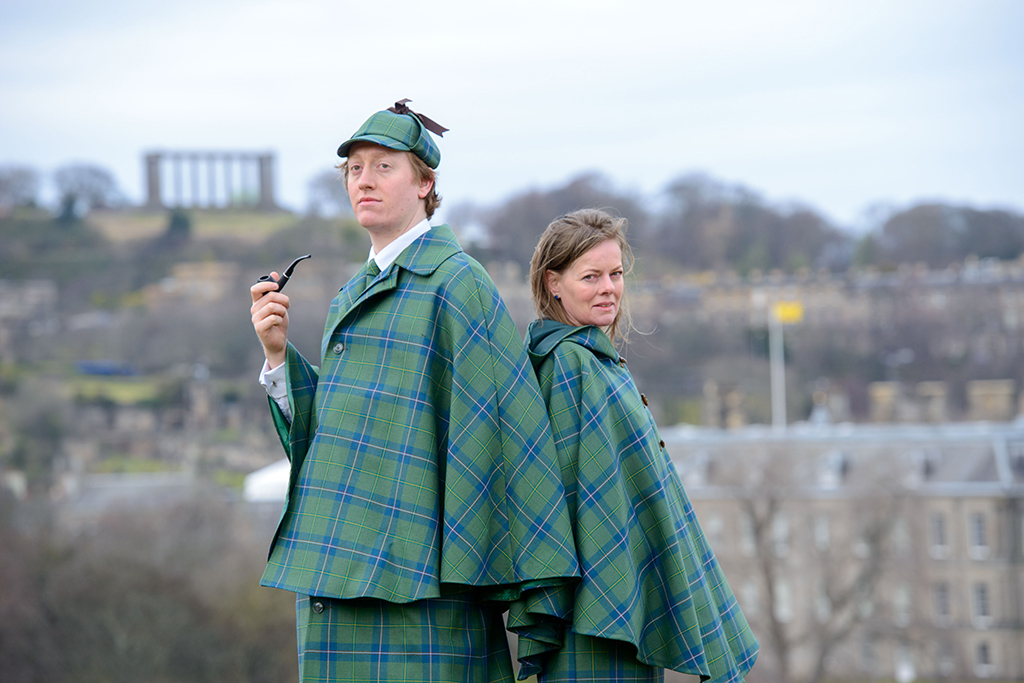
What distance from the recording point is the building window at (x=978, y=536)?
4012 centimetres

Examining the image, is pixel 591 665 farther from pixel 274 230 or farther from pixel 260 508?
pixel 274 230

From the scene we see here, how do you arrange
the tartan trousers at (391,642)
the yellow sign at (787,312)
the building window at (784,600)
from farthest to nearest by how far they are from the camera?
the yellow sign at (787,312)
the building window at (784,600)
the tartan trousers at (391,642)

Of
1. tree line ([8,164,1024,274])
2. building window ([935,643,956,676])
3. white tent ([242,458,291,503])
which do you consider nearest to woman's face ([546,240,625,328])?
building window ([935,643,956,676])

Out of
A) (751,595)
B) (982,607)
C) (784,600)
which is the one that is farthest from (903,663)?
(751,595)

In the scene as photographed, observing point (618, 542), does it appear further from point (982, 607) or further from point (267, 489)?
point (267, 489)

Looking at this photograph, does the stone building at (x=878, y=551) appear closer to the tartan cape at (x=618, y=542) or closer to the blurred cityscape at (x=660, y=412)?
the blurred cityscape at (x=660, y=412)

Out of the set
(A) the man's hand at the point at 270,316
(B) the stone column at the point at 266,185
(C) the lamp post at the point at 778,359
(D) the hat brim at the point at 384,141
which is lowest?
(C) the lamp post at the point at 778,359

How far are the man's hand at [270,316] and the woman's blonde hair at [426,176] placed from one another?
1.17ft

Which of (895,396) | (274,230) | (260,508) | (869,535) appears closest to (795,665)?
(869,535)

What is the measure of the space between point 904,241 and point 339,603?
8935 centimetres

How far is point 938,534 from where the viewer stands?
40438 mm

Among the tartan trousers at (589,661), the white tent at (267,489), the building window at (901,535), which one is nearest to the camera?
the tartan trousers at (589,661)

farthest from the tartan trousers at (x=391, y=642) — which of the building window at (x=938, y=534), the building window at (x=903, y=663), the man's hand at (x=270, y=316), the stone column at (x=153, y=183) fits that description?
the stone column at (x=153, y=183)

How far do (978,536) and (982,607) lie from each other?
2362mm
